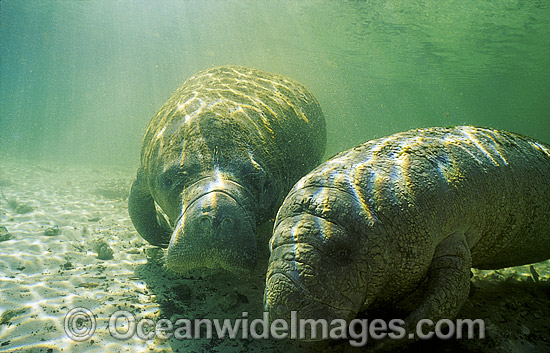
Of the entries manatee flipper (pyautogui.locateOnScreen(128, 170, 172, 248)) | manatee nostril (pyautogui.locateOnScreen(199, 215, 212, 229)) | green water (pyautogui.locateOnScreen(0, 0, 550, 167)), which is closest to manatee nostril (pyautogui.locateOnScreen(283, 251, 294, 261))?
manatee nostril (pyautogui.locateOnScreen(199, 215, 212, 229))

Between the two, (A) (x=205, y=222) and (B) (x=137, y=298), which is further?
(B) (x=137, y=298)

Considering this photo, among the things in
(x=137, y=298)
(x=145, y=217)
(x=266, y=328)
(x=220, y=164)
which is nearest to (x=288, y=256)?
(x=266, y=328)

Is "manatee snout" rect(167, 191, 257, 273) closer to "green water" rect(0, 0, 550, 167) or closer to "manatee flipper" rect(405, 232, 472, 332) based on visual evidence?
"manatee flipper" rect(405, 232, 472, 332)

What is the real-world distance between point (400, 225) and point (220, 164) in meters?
1.90

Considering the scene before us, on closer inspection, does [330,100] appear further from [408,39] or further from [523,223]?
[523,223]

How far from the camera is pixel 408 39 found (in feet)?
85.4

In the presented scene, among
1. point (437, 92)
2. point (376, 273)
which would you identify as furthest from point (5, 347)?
point (437, 92)

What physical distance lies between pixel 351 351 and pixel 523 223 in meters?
1.87

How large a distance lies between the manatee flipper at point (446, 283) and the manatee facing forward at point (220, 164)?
1396 mm

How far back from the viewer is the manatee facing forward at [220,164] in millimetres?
2729

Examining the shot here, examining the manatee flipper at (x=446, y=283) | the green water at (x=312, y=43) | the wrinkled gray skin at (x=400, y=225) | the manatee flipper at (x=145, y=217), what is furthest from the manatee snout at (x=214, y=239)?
the green water at (x=312, y=43)

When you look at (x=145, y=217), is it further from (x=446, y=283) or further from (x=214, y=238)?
A: (x=446, y=283)

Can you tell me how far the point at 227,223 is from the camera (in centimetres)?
271

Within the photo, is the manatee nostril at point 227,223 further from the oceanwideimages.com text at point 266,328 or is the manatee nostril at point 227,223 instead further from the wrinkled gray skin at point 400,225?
the oceanwideimages.com text at point 266,328
